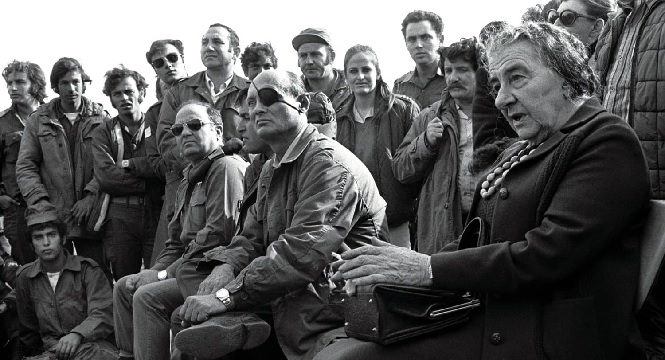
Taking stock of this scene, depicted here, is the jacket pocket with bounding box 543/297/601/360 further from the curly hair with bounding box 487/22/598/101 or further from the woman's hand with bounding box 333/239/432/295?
the curly hair with bounding box 487/22/598/101

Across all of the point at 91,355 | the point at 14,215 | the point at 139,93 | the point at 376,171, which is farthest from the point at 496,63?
the point at 14,215

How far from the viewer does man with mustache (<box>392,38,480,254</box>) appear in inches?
221

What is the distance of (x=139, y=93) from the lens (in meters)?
8.69

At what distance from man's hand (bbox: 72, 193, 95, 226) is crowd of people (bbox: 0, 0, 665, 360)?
2 cm

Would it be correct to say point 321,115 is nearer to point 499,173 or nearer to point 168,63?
point 499,173

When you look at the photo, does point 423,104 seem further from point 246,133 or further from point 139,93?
point 139,93

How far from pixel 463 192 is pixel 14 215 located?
5.76 meters

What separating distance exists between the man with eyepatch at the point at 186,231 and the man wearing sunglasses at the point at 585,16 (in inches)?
102

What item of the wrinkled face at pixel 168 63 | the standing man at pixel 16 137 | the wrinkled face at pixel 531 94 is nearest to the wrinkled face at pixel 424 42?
the wrinkled face at pixel 168 63

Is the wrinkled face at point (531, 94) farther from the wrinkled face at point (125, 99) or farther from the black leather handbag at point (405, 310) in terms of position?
the wrinkled face at point (125, 99)

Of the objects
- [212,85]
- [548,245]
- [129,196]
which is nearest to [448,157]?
[548,245]

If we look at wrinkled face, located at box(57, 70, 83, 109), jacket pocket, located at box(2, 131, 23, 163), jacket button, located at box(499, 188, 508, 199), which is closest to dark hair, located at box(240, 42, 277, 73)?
wrinkled face, located at box(57, 70, 83, 109)

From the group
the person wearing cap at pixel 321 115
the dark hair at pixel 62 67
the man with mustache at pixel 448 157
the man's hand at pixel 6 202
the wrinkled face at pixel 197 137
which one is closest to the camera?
the man with mustache at pixel 448 157

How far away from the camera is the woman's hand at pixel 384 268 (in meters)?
3.08
